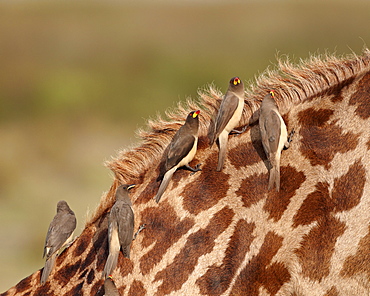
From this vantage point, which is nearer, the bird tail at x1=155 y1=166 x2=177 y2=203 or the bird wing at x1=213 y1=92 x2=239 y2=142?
the bird wing at x1=213 y1=92 x2=239 y2=142

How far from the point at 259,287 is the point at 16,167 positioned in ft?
50.3

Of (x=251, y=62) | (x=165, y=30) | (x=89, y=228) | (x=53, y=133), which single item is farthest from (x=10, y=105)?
(x=89, y=228)

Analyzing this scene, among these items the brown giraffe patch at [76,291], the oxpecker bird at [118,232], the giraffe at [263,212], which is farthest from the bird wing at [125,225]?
the brown giraffe patch at [76,291]

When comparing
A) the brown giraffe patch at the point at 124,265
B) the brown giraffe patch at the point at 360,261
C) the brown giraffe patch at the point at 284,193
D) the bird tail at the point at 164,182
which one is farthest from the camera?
the bird tail at the point at 164,182

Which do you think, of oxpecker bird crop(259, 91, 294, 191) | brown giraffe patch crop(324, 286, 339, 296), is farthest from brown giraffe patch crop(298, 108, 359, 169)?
brown giraffe patch crop(324, 286, 339, 296)

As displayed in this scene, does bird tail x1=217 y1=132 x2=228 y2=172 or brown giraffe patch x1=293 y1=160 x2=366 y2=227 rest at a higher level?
bird tail x1=217 y1=132 x2=228 y2=172

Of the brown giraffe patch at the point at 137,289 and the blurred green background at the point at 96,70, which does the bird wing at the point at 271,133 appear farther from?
the blurred green background at the point at 96,70

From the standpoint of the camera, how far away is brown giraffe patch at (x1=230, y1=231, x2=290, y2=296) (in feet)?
11.6

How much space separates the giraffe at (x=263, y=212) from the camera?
11.3 ft

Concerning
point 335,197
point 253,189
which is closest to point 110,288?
point 253,189

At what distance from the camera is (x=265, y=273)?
358 cm

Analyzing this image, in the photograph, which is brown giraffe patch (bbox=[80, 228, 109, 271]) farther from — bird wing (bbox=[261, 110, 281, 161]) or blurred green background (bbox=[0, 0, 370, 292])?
blurred green background (bbox=[0, 0, 370, 292])

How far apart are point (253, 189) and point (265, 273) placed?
566mm

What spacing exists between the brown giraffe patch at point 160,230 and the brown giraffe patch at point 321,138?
951 mm
